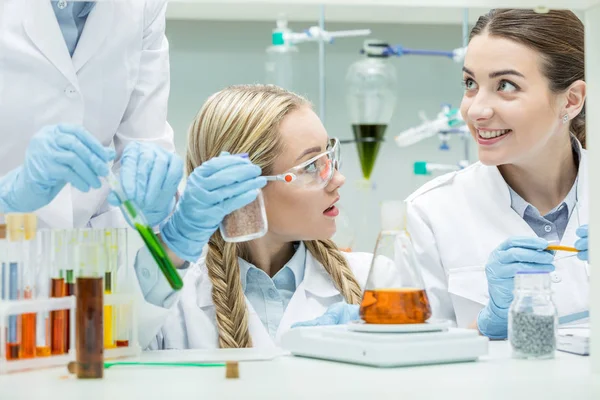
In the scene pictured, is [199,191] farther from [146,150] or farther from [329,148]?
[329,148]

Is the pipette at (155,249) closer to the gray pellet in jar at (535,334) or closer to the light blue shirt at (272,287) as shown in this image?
the gray pellet in jar at (535,334)

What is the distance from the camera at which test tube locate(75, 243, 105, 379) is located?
41.4 inches

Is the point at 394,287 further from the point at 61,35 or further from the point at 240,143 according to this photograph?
the point at 61,35

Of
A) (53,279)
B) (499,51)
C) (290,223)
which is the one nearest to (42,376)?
(53,279)

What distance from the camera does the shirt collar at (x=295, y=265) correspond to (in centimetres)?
197

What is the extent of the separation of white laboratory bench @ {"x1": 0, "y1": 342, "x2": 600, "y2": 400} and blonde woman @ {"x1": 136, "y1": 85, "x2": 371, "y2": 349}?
2.09 feet

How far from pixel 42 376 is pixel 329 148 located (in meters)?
1.03

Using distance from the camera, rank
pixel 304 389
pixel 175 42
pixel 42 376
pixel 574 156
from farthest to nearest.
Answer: pixel 175 42 → pixel 574 156 → pixel 42 376 → pixel 304 389

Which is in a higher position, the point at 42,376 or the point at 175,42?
the point at 175,42

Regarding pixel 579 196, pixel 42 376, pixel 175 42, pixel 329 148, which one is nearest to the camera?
pixel 42 376

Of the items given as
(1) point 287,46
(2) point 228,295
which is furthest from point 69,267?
(1) point 287,46

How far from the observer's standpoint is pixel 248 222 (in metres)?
1.47

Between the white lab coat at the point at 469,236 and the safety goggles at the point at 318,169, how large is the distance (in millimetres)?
369

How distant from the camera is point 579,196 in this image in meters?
2.17
